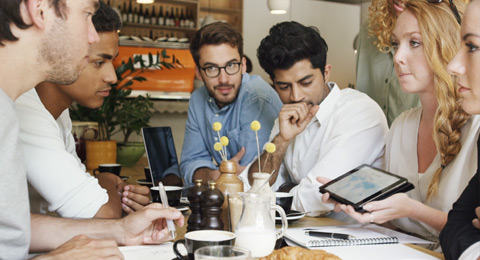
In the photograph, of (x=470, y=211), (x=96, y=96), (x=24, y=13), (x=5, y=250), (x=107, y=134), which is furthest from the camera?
(x=107, y=134)

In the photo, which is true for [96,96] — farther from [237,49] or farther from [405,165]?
[405,165]

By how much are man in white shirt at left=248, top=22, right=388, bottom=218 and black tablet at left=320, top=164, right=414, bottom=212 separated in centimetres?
46

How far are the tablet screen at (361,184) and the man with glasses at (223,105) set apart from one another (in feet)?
3.47

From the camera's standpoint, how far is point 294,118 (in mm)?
2242

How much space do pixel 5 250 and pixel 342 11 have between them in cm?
807

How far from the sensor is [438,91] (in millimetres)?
1698

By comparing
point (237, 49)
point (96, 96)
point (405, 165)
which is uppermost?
point (237, 49)

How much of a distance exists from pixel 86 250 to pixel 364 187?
0.82m

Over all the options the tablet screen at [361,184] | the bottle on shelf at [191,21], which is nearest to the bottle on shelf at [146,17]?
the bottle on shelf at [191,21]

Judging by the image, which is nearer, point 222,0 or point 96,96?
point 96,96

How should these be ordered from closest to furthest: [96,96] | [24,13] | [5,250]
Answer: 1. [5,250]
2. [24,13]
3. [96,96]

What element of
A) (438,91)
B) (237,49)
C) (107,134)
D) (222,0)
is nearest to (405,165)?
(438,91)

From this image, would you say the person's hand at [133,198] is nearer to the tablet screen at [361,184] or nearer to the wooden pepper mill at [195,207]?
the wooden pepper mill at [195,207]

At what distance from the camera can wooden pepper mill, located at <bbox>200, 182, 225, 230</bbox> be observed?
4.30ft
